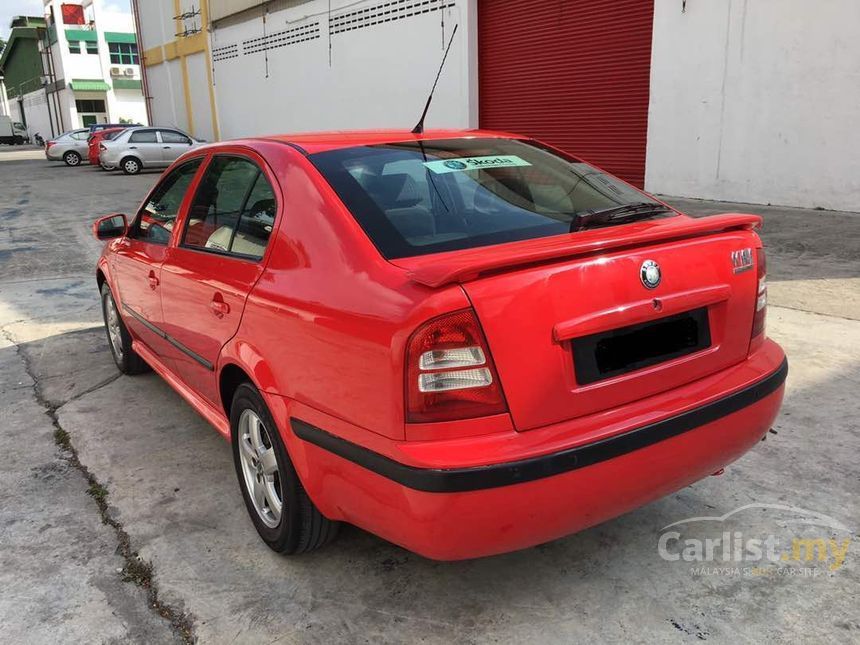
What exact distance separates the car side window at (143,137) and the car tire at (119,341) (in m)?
19.6

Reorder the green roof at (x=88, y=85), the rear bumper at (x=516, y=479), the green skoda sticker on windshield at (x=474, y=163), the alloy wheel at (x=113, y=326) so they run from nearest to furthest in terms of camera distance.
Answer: the rear bumper at (x=516, y=479) < the green skoda sticker on windshield at (x=474, y=163) < the alloy wheel at (x=113, y=326) < the green roof at (x=88, y=85)

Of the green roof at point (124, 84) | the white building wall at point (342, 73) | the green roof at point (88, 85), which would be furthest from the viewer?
the green roof at point (124, 84)

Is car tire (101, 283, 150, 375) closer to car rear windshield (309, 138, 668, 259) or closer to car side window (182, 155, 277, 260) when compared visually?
car side window (182, 155, 277, 260)

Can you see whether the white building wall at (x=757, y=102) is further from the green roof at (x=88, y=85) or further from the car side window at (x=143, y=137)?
the green roof at (x=88, y=85)

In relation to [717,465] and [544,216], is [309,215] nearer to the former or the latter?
[544,216]

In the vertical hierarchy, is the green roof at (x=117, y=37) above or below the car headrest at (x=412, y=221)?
above

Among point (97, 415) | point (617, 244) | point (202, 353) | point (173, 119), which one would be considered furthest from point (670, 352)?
point (173, 119)

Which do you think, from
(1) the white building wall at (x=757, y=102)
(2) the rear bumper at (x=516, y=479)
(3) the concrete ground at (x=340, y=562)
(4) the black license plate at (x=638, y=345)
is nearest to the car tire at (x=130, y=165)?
(1) the white building wall at (x=757, y=102)

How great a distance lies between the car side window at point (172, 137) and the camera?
896 inches

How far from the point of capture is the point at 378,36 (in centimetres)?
1719

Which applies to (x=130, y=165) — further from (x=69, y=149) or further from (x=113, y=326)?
(x=113, y=326)

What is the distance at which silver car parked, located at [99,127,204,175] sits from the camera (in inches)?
881

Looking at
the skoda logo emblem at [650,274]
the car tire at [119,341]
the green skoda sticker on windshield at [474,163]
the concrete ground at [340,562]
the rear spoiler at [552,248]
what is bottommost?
the concrete ground at [340,562]

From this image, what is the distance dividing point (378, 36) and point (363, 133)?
15275mm
